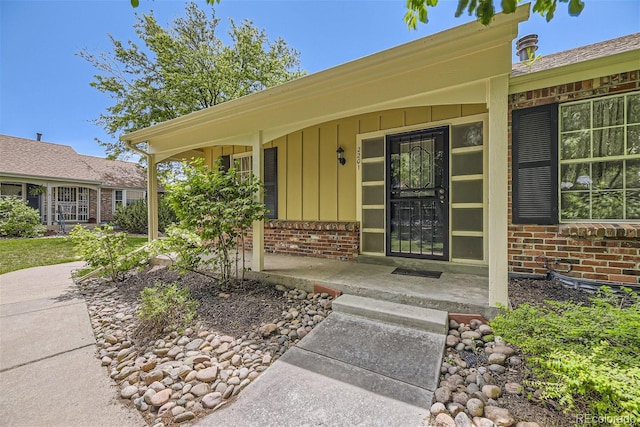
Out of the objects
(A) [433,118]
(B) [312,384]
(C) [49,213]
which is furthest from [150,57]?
(B) [312,384]

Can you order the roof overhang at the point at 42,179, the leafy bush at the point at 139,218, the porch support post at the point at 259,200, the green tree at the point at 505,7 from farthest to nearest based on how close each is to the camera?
the leafy bush at the point at 139,218
the roof overhang at the point at 42,179
the porch support post at the point at 259,200
the green tree at the point at 505,7

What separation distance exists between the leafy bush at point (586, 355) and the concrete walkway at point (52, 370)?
238 centimetres

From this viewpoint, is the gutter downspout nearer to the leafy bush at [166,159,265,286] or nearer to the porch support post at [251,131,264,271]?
the leafy bush at [166,159,265,286]

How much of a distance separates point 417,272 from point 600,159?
8.04ft

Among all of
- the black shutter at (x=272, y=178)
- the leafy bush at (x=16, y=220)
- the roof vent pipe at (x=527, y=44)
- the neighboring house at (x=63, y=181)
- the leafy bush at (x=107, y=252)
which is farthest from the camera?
the neighboring house at (x=63, y=181)

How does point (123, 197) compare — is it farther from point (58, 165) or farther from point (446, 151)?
point (446, 151)

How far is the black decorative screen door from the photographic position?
3893mm

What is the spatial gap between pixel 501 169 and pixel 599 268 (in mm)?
2066

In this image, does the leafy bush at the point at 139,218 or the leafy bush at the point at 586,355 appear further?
the leafy bush at the point at 139,218

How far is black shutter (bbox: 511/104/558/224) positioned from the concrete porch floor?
3.36ft

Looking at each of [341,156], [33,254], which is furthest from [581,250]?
[33,254]

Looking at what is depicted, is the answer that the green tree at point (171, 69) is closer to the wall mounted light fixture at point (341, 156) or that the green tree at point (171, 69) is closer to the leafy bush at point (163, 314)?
the wall mounted light fixture at point (341, 156)

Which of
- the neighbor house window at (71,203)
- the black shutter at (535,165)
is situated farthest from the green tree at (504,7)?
the neighbor house window at (71,203)

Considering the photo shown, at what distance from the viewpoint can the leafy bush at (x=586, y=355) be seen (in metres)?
1.22
